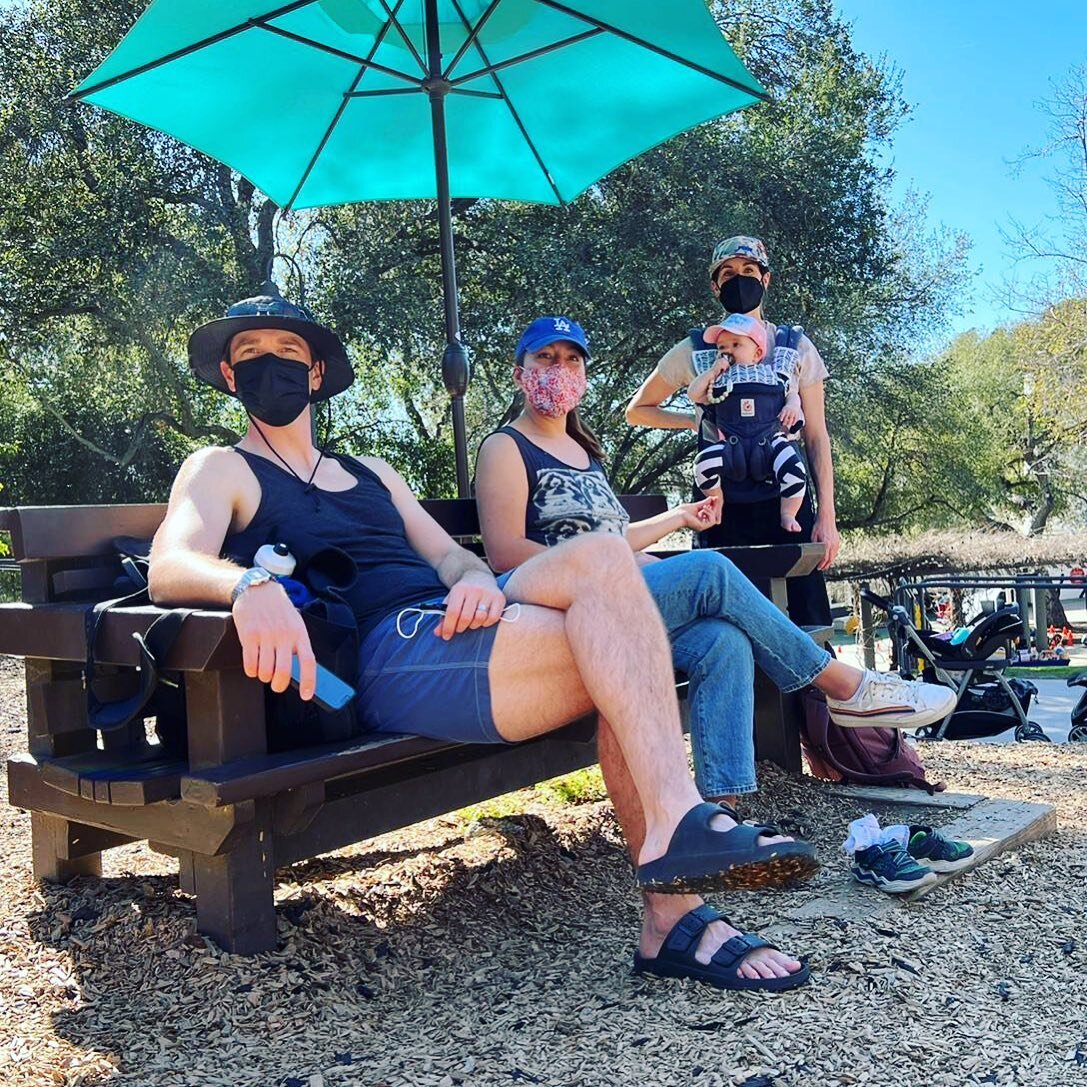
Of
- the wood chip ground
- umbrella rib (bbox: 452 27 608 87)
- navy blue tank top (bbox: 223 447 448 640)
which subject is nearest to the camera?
the wood chip ground

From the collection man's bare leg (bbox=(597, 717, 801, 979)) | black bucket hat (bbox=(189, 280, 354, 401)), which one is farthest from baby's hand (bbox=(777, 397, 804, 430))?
man's bare leg (bbox=(597, 717, 801, 979))

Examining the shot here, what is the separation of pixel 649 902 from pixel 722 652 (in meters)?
0.59

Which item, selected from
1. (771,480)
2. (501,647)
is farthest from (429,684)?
(771,480)

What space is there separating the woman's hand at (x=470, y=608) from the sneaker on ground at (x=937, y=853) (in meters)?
1.46

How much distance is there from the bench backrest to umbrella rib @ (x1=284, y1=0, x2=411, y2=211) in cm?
244

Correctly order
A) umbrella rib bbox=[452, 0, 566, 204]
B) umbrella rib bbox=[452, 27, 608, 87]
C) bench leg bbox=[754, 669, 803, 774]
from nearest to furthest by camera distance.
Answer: bench leg bbox=[754, 669, 803, 774] < umbrella rib bbox=[452, 27, 608, 87] < umbrella rib bbox=[452, 0, 566, 204]

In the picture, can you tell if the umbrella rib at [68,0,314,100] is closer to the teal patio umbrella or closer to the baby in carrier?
the teal patio umbrella

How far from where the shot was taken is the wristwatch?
203cm

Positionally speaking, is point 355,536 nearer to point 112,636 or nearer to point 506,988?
point 112,636

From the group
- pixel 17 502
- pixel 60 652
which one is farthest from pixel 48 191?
pixel 60 652

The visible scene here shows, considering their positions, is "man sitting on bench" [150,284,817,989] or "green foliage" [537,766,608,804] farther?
"green foliage" [537,766,608,804]

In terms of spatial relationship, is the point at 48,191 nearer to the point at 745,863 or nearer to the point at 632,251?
the point at 632,251

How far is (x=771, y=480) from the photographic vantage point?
375 centimetres

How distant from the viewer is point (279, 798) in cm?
226
